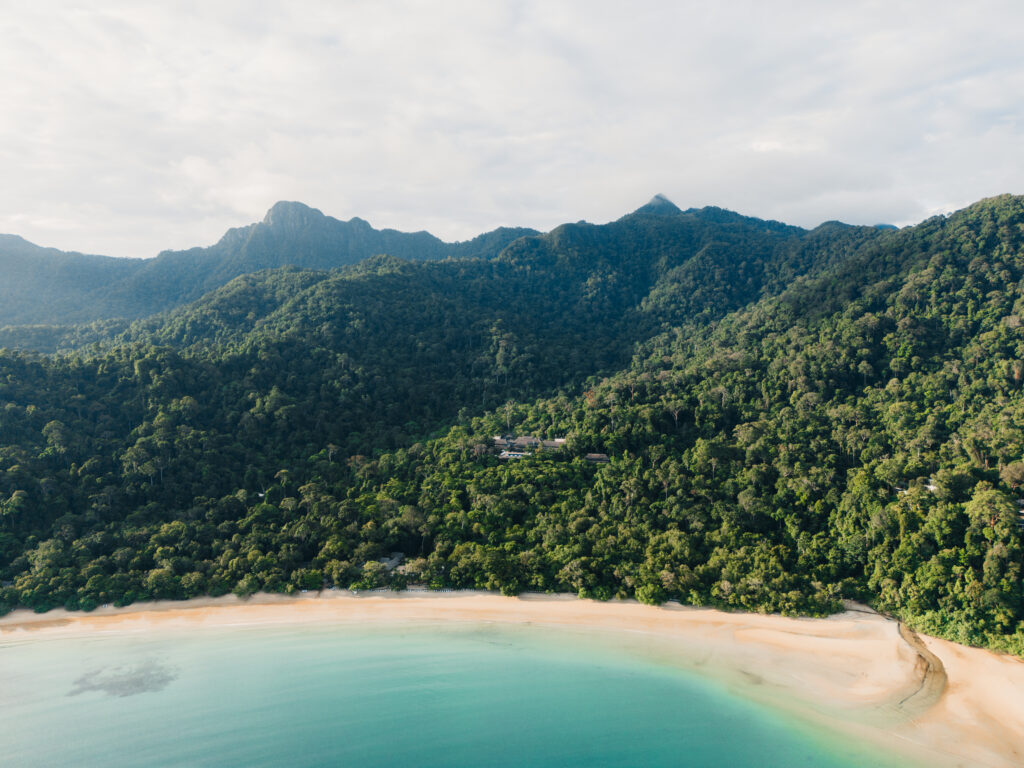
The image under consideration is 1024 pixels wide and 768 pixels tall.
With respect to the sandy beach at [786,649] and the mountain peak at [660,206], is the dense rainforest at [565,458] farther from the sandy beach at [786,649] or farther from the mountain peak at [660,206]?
the mountain peak at [660,206]

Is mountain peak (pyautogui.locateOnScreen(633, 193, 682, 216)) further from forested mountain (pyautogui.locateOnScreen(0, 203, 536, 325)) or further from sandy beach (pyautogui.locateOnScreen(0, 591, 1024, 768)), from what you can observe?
sandy beach (pyautogui.locateOnScreen(0, 591, 1024, 768))

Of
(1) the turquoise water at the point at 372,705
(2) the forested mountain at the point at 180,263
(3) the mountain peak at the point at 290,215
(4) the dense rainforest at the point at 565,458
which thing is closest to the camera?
(1) the turquoise water at the point at 372,705

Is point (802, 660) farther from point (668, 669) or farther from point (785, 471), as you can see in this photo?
point (785, 471)

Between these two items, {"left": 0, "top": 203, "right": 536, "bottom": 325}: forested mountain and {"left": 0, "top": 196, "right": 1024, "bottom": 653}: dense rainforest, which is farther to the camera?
{"left": 0, "top": 203, "right": 536, "bottom": 325}: forested mountain

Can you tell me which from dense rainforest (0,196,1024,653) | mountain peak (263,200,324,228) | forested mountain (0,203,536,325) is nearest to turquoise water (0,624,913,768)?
dense rainforest (0,196,1024,653)

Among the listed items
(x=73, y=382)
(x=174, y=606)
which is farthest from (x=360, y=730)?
(x=73, y=382)

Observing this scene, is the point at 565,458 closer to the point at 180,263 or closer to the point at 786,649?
the point at 786,649

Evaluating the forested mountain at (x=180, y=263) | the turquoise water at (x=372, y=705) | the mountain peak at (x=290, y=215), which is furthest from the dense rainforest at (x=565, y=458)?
the mountain peak at (x=290, y=215)
